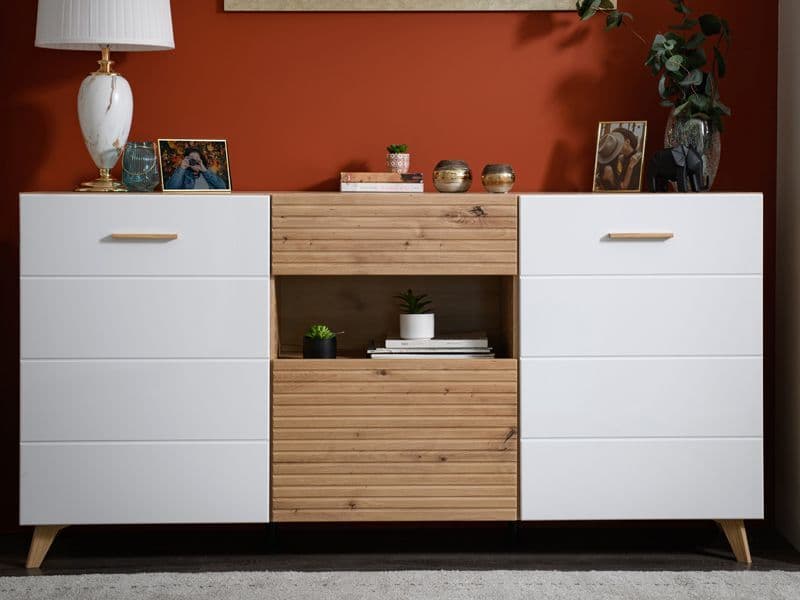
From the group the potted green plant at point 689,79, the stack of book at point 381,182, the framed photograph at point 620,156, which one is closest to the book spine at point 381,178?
the stack of book at point 381,182

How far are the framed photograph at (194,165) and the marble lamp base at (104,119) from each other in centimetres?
13

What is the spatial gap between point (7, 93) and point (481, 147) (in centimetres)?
149

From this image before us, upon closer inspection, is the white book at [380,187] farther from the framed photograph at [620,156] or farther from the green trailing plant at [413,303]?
the framed photograph at [620,156]

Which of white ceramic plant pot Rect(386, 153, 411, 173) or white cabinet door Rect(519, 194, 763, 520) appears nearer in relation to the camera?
white cabinet door Rect(519, 194, 763, 520)

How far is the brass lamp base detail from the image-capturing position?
2.64m

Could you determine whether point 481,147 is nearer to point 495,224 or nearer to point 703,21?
point 495,224

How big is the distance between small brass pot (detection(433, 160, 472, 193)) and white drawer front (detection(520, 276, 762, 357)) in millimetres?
346

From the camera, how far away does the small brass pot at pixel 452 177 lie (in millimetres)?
2639

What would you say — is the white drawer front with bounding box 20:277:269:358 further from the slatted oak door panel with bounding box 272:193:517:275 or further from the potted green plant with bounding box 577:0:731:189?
the potted green plant with bounding box 577:0:731:189

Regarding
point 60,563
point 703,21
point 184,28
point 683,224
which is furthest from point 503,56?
point 60,563

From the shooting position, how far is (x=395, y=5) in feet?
9.43

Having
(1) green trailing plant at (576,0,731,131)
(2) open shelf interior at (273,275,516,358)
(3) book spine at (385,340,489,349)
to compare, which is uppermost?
(1) green trailing plant at (576,0,731,131)

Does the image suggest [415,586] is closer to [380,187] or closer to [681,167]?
[380,187]

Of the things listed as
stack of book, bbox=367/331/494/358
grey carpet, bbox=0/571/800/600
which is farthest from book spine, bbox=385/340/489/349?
grey carpet, bbox=0/571/800/600
